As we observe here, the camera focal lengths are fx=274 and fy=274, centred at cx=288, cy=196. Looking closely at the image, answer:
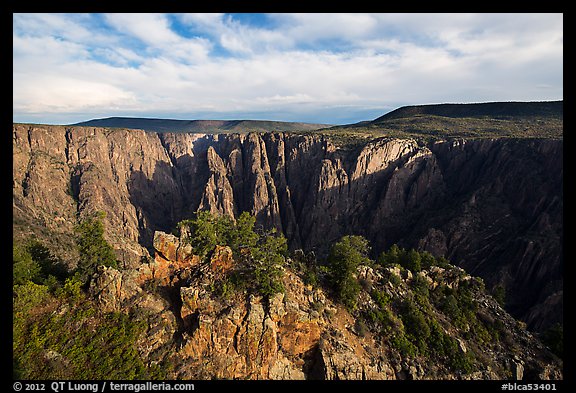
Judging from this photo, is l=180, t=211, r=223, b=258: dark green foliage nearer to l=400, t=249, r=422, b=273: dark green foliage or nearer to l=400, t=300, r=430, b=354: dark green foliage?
l=400, t=300, r=430, b=354: dark green foliage

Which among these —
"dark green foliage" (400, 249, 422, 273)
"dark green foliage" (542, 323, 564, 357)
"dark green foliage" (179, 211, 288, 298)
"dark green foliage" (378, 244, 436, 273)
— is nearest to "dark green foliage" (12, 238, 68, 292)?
"dark green foliage" (179, 211, 288, 298)

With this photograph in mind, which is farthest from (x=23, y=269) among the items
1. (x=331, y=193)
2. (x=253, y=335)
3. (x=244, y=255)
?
(x=331, y=193)

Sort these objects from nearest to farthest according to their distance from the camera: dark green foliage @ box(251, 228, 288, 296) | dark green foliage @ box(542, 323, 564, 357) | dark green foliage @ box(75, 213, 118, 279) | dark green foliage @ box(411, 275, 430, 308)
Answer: dark green foliage @ box(251, 228, 288, 296) → dark green foliage @ box(75, 213, 118, 279) → dark green foliage @ box(542, 323, 564, 357) → dark green foliage @ box(411, 275, 430, 308)

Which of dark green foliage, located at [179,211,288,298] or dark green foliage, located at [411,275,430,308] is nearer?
dark green foliage, located at [179,211,288,298]

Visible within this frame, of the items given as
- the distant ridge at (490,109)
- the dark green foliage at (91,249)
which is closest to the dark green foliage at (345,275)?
the dark green foliage at (91,249)

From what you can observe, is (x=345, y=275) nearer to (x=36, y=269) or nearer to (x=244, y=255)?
(x=244, y=255)
